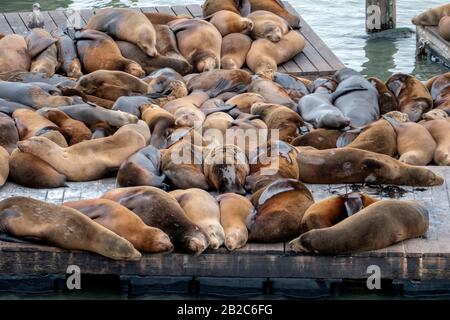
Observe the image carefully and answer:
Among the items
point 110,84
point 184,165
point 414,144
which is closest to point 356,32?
point 110,84

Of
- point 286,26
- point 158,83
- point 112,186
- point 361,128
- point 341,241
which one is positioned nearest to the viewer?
point 341,241

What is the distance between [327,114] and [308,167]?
2.98 ft

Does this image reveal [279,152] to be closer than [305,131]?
Yes

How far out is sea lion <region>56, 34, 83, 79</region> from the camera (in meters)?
8.84

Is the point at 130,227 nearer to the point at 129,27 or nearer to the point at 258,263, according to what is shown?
the point at 258,263

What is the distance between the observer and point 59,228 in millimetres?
5820

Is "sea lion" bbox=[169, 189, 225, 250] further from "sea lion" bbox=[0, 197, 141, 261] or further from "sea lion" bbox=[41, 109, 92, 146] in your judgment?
"sea lion" bbox=[41, 109, 92, 146]

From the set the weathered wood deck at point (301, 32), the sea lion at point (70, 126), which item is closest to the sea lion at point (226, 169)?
the sea lion at point (70, 126)

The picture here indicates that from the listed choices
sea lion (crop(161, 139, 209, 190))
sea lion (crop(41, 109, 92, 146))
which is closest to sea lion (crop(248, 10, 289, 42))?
sea lion (crop(41, 109, 92, 146))

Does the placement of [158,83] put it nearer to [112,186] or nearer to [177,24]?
[177,24]

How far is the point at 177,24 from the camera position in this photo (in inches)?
373

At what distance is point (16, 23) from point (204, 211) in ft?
17.3

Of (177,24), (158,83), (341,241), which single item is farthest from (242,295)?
(177,24)

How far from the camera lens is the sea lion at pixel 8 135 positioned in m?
6.90
